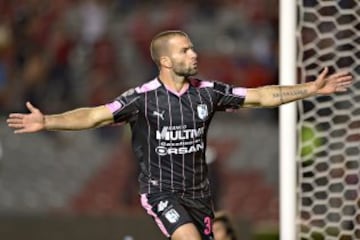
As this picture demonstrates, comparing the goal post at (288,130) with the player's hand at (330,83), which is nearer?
the player's hand at (330,83)

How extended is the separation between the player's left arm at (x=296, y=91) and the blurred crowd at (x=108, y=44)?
16.4ft

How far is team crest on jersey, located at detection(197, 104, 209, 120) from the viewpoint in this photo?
5695 millimetres

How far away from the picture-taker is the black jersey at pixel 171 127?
18.6 ft

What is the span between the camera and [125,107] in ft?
18.5

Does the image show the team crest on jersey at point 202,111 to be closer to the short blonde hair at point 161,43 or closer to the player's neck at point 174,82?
the player's neck at point 174,82

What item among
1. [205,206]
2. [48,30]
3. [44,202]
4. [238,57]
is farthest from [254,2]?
[205,206]

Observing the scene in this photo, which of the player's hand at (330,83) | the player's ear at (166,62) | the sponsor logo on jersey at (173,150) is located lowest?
the sponsor logo on jersey at (173,150)

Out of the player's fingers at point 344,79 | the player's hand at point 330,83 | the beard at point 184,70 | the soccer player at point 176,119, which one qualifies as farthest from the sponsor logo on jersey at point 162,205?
the player's fingers at point 344,79

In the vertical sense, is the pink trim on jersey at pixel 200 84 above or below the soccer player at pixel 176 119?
above

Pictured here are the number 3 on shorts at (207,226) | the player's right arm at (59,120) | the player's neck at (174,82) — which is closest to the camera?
the player's right arm at (59,120)

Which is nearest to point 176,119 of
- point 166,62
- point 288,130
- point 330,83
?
point 166,62

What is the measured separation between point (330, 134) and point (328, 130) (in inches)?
1.0

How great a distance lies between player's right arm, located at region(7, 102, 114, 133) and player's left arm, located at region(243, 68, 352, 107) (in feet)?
2.36

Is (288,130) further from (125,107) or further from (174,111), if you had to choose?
(125,107)
